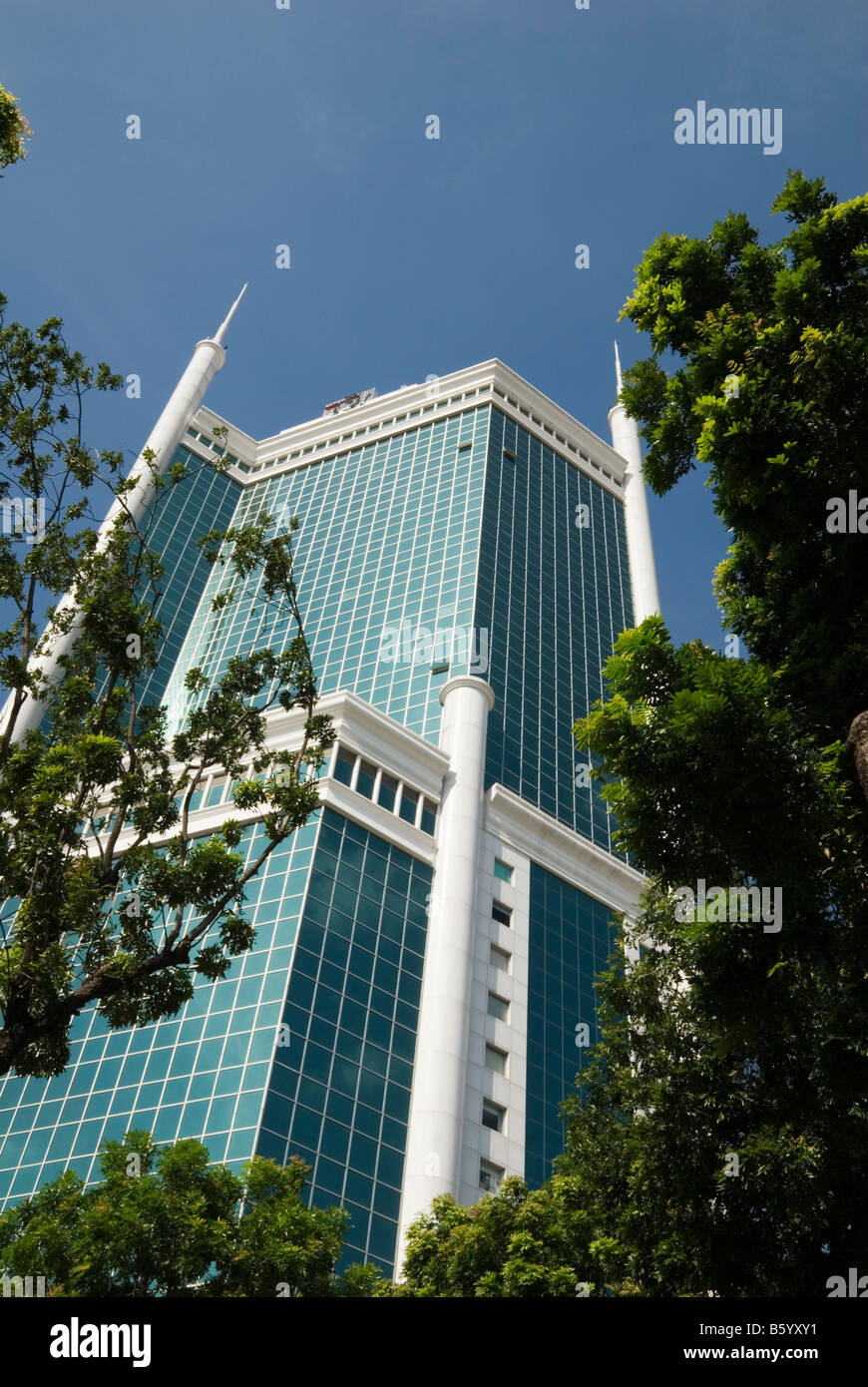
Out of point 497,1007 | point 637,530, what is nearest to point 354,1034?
point 497,1007

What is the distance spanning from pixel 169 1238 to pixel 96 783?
10.2 m

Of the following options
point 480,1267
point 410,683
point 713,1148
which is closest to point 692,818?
point 713,1148

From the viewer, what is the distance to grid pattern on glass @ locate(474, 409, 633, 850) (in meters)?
61.2

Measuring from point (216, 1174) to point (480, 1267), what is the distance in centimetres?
539

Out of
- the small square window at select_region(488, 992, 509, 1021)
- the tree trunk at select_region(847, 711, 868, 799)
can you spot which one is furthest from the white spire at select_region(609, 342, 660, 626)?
the tree trunk at select_region(847, 711, 868, 799)

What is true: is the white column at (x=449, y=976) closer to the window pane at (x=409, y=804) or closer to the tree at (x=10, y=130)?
the window pane at (x=409, y=804)

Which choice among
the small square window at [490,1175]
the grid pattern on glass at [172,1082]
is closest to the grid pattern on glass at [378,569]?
the grid pattern on glass at [172,1082]

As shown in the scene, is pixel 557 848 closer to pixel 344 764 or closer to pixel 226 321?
pixel 344 764

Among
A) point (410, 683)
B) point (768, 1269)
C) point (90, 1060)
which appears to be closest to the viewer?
point (768, 1269)

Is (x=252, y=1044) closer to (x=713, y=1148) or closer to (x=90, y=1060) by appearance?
(x=90, y=1060)

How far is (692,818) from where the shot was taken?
12078 millimetres

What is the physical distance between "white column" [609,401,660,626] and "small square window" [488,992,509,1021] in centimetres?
3778

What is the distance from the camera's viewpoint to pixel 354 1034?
3988 cm

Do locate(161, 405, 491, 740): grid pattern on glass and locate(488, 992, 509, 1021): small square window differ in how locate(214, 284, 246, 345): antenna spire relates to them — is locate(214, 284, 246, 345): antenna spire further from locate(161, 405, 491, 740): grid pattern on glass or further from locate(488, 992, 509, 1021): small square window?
locate(488, 992, 509, 1021): small square window
